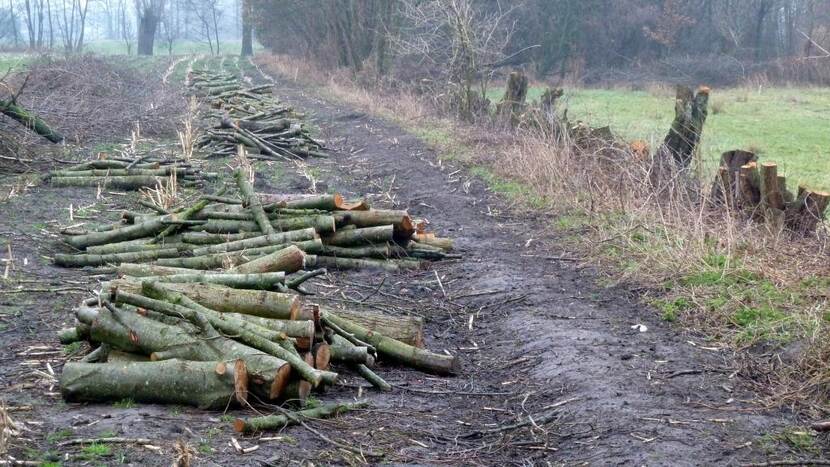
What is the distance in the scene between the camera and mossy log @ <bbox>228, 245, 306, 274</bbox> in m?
7.62

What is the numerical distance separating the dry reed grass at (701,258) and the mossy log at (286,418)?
8.84 feet

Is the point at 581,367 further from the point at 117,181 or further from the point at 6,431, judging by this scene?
the point at 117,181

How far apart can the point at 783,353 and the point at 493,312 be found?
2649mm

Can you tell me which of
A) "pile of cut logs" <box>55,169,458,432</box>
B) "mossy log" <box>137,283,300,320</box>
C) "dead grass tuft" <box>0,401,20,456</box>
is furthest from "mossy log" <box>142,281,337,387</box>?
"dead grass tuft" <box>0,401,20,456</box>

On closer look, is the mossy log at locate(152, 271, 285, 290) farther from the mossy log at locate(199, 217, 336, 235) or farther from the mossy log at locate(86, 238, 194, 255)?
the mossy log at locate(199, 217, 336, 235)

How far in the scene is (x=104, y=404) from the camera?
5.46m

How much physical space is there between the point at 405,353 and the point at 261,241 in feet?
8.82

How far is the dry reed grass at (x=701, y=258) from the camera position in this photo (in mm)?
6223

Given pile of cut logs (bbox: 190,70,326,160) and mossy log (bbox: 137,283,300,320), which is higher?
mossy log (bbox: 137,283,300,320)

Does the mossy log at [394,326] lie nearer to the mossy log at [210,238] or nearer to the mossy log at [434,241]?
the mossy log at [210,238]

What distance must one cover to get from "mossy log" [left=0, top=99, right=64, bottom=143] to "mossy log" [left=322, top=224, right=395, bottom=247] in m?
7.35

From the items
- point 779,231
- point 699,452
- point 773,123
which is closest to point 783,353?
point 699,452

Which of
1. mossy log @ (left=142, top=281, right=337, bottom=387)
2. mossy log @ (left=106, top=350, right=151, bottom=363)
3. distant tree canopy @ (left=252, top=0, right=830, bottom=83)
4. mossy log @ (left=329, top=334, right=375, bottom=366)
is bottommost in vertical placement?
mossy log @ (left=329, top=334, right=375, bottom=366)

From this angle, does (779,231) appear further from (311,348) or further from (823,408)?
(311,348)
